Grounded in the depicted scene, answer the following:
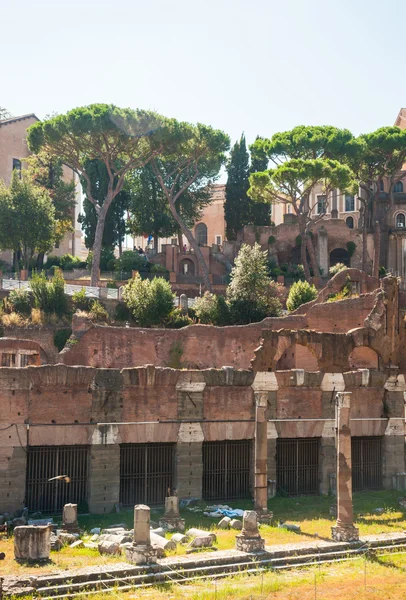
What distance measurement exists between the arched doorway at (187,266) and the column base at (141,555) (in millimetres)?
31340

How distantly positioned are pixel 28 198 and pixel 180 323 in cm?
1056

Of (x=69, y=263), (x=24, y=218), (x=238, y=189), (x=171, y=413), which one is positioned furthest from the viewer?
(x=238, y=189)

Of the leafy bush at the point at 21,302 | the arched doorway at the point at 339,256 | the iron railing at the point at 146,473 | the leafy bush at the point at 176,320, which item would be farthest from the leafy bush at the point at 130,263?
the iron railing at the point at 146,473

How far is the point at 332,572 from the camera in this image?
1459 centimetres

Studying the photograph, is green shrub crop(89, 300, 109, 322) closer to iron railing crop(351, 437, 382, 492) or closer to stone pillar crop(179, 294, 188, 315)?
stone pillar crop(179, 294, 188, 315)

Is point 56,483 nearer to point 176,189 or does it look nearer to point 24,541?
point 24,541

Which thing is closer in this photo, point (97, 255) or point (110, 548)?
point (110, 548)

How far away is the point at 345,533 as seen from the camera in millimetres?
16312

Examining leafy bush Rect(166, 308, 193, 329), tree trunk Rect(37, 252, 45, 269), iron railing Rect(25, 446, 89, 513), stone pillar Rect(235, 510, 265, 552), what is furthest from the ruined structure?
tree trunk Rect(37, 252, 45, 269)

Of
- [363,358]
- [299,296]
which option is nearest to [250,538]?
[363,358]

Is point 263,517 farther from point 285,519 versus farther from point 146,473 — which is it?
point 146,473

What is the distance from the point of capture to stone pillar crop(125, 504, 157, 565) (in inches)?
560

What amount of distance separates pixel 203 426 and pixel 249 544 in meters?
5.18

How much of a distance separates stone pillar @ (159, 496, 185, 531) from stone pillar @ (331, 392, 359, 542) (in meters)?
2.93
